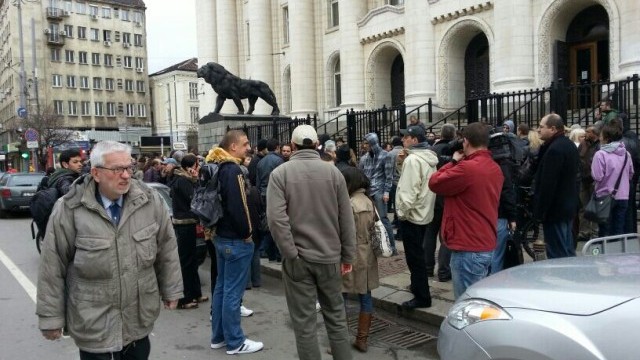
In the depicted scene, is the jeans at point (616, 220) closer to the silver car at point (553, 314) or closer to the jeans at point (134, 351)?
the silver car at point (553, 314)

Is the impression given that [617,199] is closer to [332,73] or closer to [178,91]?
[332,73]

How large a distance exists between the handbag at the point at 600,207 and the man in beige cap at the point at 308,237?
449cm

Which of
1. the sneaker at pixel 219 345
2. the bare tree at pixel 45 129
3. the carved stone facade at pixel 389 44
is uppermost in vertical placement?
the carved stone facade at pixel 389 44

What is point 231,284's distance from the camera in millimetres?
5016

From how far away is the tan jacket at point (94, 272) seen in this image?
3.04 m

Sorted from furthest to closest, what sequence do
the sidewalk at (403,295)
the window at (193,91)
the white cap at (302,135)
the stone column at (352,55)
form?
the window at (193,91), the stone column at (352,55), the sidewalk at (403,295), the white cap at (302,135)

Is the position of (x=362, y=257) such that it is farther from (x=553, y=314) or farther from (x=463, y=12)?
(x=463, y=12)

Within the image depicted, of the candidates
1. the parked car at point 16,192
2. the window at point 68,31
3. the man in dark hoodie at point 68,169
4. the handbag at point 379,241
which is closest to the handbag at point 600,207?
the handbag at point 379,241

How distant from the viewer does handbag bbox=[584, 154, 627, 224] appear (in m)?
7.12

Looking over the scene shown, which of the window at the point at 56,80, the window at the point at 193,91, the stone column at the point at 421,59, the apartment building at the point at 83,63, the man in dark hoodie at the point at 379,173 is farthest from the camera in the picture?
the window at the point at 193,91

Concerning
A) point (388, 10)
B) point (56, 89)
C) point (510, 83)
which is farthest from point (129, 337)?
point (56, 89)

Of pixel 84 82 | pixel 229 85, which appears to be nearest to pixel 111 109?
pixel 84 82

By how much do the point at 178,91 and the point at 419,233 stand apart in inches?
2876

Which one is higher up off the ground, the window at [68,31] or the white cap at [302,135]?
the window at [68,31]
